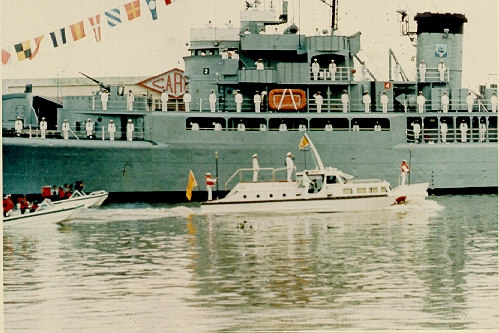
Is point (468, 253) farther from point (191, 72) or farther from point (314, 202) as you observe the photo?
point (191, 72)

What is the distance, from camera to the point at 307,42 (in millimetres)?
35938

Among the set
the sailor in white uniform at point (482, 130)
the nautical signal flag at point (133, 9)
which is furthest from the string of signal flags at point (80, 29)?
the sailor in white uniform at point (482, 130)

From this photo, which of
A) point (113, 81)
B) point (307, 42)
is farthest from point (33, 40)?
point (113, 81)

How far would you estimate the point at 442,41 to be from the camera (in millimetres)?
37500

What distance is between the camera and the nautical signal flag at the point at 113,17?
21844mm

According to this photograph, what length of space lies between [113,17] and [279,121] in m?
14.7

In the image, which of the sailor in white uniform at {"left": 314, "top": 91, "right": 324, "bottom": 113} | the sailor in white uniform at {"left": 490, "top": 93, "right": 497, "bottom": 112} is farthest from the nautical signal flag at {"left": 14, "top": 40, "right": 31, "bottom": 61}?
the sailor in white uniform at {"left": 490, "top": 93, "right": 497, "bottom": 112}

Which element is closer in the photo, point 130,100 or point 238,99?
point 130,100

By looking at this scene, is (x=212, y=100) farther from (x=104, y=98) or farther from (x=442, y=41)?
(x=442, y=41)

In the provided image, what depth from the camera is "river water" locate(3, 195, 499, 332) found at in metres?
14.7

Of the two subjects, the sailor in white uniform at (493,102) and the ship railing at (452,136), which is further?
the sailor in white uniform at (493,102)

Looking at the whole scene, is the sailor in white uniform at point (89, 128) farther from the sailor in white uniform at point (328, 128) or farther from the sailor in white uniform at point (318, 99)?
the sailor in white uniform at point (328, 128)

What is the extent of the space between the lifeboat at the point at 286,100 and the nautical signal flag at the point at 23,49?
14.8 meters

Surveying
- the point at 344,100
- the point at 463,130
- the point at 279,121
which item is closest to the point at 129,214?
the point at 279,121
